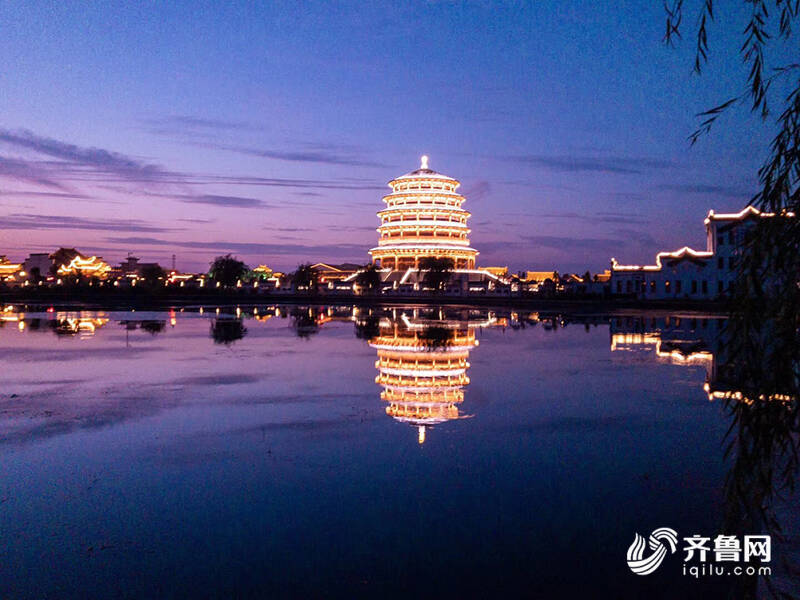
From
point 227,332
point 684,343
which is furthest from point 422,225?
point 684,343

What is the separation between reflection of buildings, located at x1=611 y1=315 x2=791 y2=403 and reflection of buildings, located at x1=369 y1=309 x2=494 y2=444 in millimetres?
5820

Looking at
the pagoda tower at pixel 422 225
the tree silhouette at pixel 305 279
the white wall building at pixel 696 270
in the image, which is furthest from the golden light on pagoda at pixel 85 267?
the white wall building at pixel 696 270

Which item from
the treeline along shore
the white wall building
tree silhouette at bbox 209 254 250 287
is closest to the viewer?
the treeline along shore

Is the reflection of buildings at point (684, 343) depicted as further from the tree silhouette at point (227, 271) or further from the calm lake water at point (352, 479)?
the tree silhouette at point (227, 271)

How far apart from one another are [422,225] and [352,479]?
300 ft

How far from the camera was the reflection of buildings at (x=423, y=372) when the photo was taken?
46.8 ft

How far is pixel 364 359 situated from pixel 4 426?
12515 mm

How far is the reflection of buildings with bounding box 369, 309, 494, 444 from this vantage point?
14271 millimetres

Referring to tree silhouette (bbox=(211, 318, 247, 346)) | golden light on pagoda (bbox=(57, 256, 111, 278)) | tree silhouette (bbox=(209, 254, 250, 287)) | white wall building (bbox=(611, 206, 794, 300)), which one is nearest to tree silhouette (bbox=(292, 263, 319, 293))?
tree silhouette (bbox=(209, 254, 250, 287))

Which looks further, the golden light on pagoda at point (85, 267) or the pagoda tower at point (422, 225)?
the golden light on pagoda at point (85, 267)

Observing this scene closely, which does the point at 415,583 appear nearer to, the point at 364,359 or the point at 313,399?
the point at 313,399

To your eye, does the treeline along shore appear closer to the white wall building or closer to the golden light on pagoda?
the white wall building

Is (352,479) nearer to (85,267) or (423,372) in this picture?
(423,372)

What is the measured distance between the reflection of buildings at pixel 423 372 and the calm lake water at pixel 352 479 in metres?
0.12
